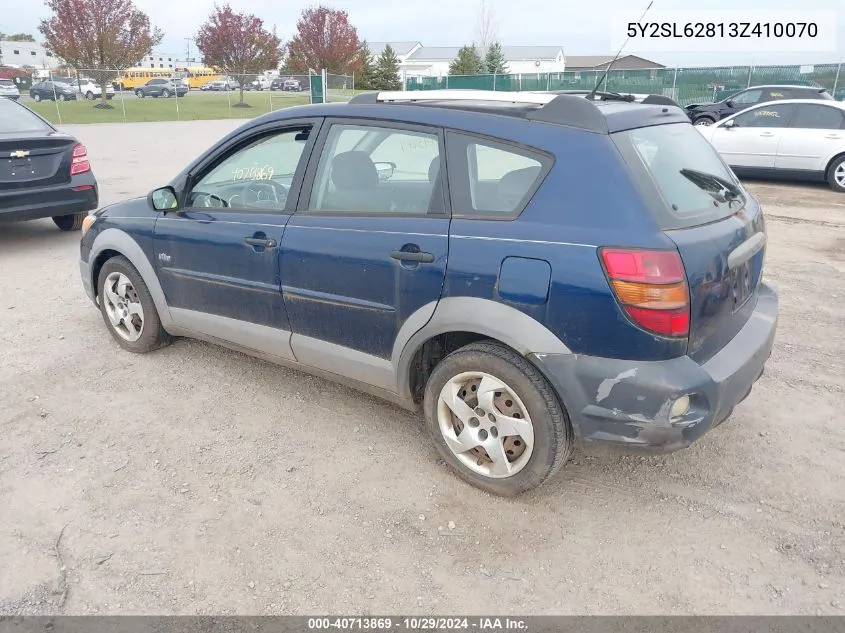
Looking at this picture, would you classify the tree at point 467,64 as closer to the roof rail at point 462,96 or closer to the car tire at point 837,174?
the car tire at point 837,174

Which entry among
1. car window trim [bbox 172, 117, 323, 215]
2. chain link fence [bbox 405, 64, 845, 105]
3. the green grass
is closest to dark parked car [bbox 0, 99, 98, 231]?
car window trim [bbox 172, 117, 323, 215]

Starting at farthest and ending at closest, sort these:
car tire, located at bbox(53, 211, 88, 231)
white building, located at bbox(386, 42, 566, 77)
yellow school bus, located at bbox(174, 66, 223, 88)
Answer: white building, located at bbox(386, 42, 566, 77), yellow school bus, located at bbox(174, 66, 223, 88), car tire, located at bbox(53, 211, 88, 231)

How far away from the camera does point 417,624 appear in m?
2.41

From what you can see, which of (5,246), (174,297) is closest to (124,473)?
(174,297)

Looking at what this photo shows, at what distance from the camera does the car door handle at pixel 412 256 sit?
118 inches

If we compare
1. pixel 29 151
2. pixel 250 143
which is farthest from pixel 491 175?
pixel 29 151

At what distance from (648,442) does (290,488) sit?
1.65 m

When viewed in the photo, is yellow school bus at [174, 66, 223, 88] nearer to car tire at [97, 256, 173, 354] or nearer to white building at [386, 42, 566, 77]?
white building at [386, 42, 566, 77]

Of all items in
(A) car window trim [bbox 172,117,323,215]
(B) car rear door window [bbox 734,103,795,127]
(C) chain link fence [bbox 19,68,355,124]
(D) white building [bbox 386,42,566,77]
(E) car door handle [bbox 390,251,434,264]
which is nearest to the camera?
(E) car door handle [bbox 390,251,434,264]

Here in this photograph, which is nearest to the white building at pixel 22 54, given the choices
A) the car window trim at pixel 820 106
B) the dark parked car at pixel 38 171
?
the dark parked car at pixel 38 171

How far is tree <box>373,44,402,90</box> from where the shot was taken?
5106 centimetres

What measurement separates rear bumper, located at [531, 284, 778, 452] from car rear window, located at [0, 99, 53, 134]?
23.2ft

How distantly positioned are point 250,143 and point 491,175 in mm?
1622

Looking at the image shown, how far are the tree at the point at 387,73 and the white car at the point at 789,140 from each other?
4121cm
